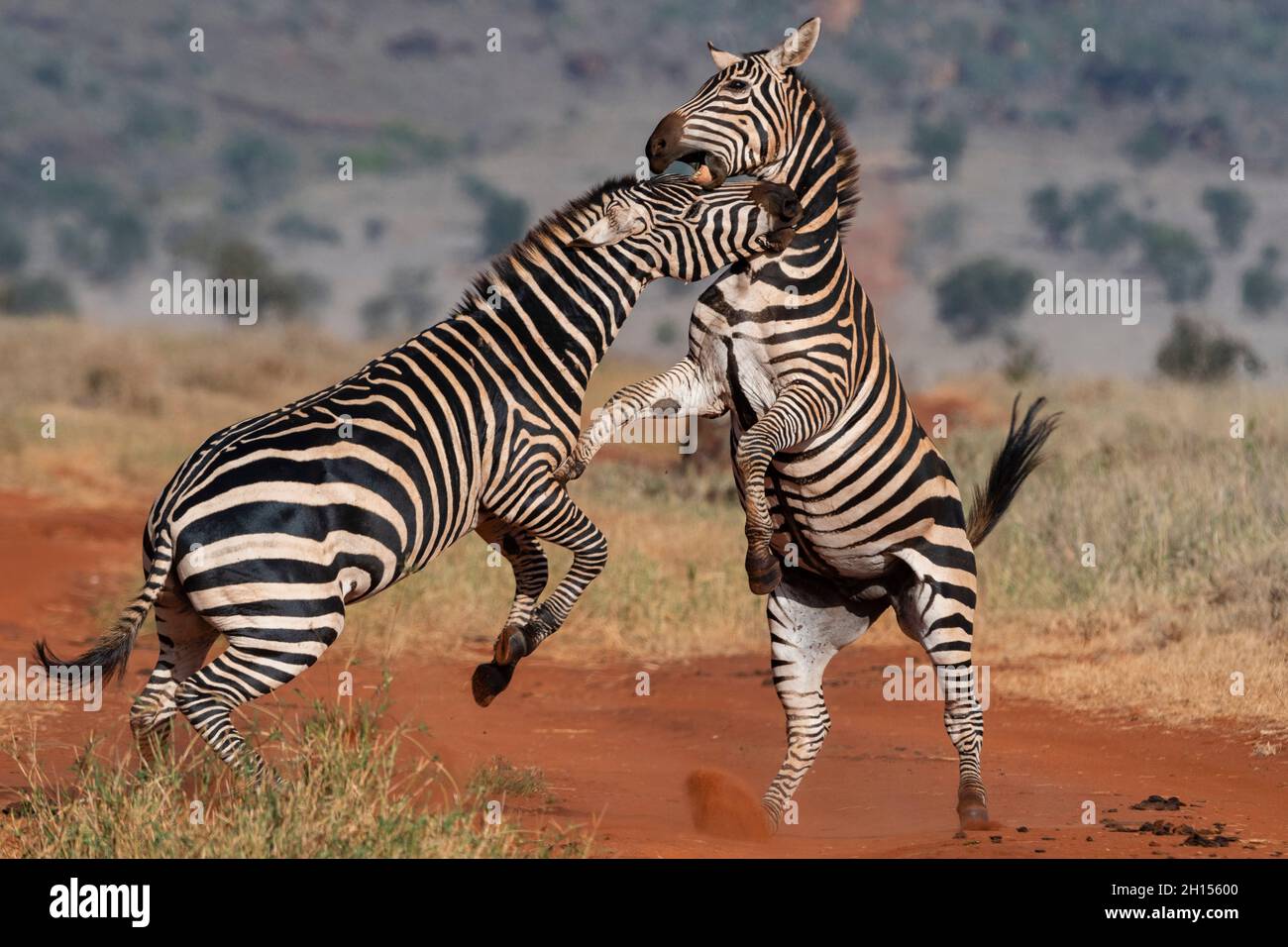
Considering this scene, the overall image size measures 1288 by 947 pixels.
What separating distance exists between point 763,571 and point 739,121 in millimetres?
1770

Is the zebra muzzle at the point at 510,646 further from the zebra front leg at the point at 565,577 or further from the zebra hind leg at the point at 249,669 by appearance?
the zebra hind leg at the point at 249,669

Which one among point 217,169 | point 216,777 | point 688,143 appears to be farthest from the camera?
point 217,169

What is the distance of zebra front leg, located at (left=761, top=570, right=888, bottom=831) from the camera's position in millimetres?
6934

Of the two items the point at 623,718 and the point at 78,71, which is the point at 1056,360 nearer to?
the point at 623,718

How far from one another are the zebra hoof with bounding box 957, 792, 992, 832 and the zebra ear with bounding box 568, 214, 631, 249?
8.64 ft

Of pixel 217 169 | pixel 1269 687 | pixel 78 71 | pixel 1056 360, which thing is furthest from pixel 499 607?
pixel 78 71

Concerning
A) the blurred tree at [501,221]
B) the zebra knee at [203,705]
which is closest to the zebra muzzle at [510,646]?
the zebra knee at [203,705]

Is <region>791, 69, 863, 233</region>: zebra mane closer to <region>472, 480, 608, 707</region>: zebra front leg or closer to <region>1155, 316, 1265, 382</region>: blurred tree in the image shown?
<region>472, 480, 608, 707</region>: zebra front leg

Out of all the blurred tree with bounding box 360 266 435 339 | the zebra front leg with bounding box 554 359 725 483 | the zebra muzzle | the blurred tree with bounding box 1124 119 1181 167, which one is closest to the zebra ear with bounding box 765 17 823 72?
the zebra front leg with bounding box 554 359 725 483

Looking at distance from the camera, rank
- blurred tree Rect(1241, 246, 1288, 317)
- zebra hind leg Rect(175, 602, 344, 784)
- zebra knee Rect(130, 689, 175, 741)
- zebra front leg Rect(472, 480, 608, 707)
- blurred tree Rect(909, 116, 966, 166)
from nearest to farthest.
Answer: zebra hind leg Rect(175, 602, 344, 784), zebra knee Rect(130, 689, 175, 741), zebra front leg Rect(472, 480, 608, 707), blurred tree Rect(1241, 246, 1288, 317), blurred tree Rect(909, 116, 966, 166)

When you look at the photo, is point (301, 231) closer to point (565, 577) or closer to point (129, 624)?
point (565, 577)

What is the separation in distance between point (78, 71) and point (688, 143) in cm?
5875

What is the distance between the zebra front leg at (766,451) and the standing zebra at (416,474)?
2.16ft

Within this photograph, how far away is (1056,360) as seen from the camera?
39.3 meters
